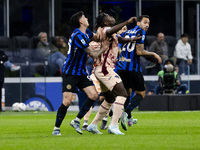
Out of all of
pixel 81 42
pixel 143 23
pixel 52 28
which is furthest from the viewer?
pixel 52 28

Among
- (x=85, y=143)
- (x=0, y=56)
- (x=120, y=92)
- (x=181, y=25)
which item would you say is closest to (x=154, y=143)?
(x=85, y=143)

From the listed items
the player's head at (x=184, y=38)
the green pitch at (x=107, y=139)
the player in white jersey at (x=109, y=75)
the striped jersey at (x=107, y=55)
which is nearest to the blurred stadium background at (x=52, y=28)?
the player's head at (x=184, y=38)

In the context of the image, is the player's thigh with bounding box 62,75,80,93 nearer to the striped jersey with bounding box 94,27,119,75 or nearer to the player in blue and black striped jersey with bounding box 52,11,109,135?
the player in blue and black striped jersey with bounding box 52,11,109,135

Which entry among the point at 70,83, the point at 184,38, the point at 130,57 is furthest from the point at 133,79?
the point at 184,38

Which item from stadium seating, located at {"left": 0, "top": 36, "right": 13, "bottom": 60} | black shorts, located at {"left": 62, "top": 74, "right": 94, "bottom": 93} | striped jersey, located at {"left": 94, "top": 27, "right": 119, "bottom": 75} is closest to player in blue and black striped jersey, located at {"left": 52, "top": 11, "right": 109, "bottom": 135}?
black shorts, located at {"left": 62, "top": 74, "right": 94, "bottom": 93}

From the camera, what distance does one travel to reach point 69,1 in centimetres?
2527

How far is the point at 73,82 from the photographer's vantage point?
34.6 feet

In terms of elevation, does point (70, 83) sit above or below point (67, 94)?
above

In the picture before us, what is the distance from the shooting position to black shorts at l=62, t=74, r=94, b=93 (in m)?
10.5

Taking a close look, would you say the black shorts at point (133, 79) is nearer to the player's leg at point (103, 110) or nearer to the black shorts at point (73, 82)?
the player's leg at point (103, 110)

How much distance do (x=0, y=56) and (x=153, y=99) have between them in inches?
196

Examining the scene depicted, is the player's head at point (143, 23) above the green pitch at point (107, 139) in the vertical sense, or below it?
above

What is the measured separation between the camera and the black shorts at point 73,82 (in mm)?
10500

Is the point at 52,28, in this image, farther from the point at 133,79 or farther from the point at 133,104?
the point at 133,104
